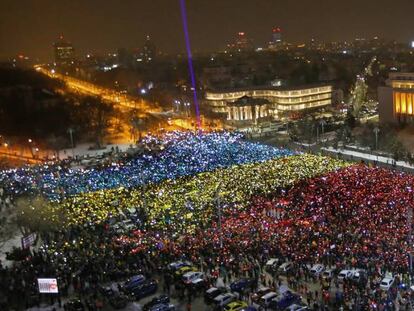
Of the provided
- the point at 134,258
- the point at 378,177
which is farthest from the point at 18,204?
the point at 378,177

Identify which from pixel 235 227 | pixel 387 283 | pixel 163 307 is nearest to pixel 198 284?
pixel 163 307

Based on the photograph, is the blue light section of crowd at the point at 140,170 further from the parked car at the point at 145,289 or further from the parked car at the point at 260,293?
the parked car at the point at 260,293

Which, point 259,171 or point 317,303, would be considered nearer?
point 317,303

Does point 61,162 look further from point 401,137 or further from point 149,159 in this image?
point 401,137

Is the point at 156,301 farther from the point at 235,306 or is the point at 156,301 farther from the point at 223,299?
the point at 235,306

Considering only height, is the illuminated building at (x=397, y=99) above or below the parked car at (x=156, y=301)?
above

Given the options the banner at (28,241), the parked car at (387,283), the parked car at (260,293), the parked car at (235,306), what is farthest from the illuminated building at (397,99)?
the banner at (28,241)

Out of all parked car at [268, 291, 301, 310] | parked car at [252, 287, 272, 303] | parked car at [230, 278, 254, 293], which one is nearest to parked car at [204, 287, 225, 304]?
parked car at [230, 278, 254, 293]
